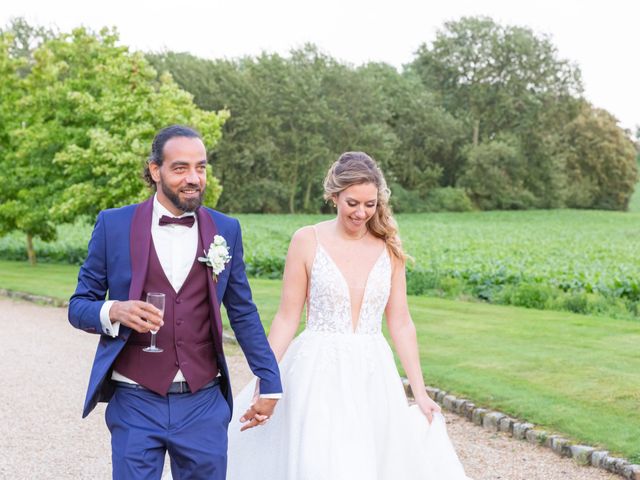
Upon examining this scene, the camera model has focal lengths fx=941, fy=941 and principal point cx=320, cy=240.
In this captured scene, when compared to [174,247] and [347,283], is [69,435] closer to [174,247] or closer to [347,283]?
[347,283]

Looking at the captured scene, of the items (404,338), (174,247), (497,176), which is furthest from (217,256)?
(497,176)

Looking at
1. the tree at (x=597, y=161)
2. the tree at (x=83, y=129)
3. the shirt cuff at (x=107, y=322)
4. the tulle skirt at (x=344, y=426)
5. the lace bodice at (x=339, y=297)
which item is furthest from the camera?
the tree at (x=597, y=161)

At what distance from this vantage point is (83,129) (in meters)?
23.0

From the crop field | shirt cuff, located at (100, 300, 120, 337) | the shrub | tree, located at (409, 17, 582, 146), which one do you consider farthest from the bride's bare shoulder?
tree, located at (409, 17, 582, 146)

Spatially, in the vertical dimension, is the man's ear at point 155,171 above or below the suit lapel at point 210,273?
above

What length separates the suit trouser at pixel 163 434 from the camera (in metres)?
3.75

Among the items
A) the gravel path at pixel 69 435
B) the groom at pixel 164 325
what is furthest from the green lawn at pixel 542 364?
the groom at pixel 164 325

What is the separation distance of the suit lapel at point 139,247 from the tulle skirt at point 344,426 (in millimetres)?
1445

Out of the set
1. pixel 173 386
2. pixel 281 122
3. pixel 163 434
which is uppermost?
pixel 281 122

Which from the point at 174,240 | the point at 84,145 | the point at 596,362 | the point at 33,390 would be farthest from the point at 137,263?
the point at 84,145

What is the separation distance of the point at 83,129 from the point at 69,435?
15733mm

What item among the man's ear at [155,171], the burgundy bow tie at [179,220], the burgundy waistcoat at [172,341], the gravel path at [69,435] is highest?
the man's ear at [155,171]

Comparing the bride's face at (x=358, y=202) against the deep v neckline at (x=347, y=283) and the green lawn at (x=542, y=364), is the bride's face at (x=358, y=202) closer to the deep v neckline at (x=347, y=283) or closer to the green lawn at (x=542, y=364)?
the deep v neckline at (x=347, y=283)

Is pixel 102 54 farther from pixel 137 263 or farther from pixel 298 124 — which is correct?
pixel 298 124
